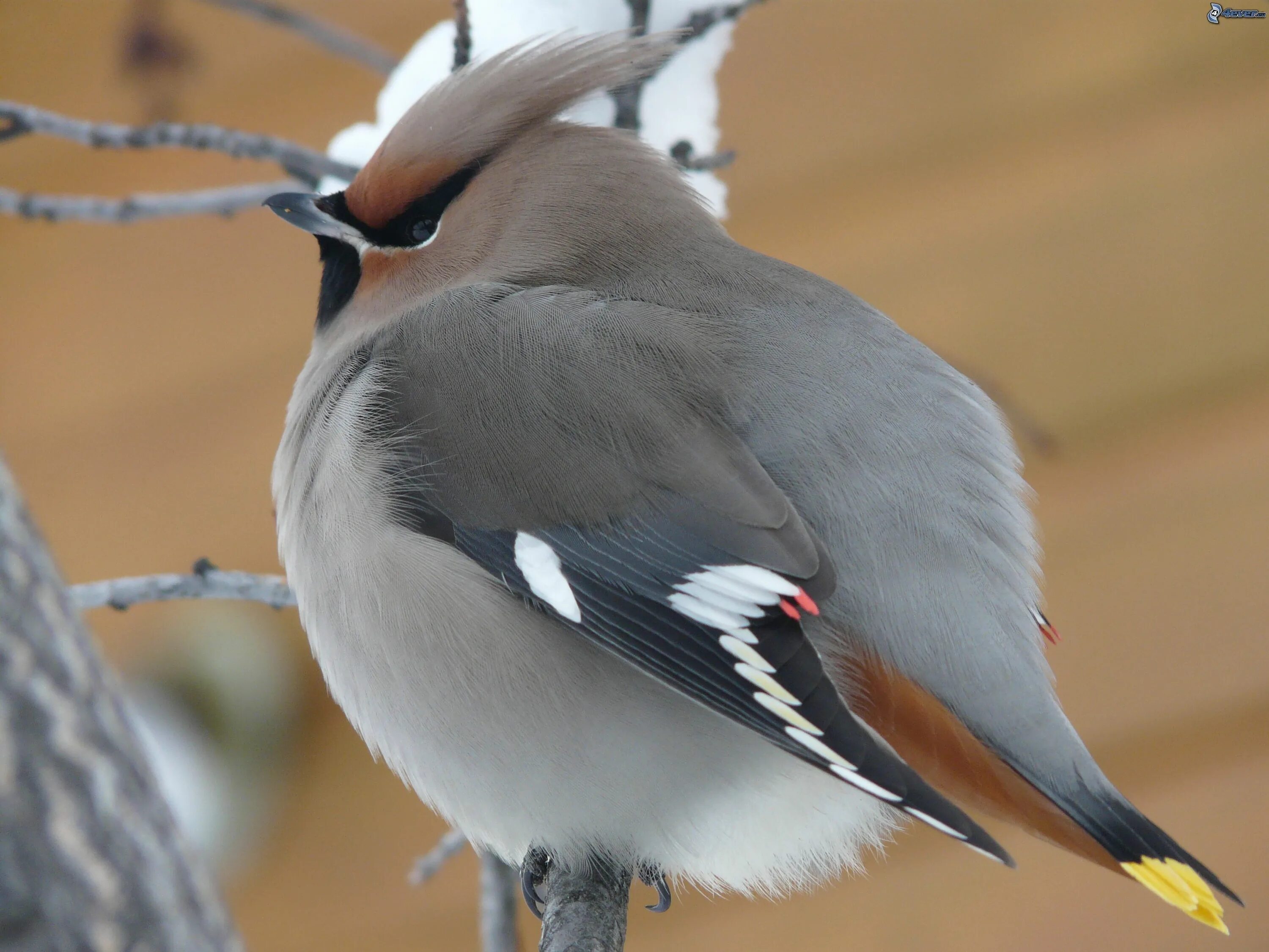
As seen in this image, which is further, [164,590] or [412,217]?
[412,217]

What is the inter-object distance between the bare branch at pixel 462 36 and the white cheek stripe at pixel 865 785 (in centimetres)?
112

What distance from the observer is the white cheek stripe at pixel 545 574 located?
155 centimetres

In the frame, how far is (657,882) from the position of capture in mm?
1899

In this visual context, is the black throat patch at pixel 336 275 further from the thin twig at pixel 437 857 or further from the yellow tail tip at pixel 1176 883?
the yellow tail tip at pixel 1176 883

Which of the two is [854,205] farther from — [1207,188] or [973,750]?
[973,750]

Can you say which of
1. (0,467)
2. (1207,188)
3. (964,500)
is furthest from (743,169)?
(0,467)

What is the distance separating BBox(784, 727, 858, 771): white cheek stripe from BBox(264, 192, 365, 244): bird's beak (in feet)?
3.55

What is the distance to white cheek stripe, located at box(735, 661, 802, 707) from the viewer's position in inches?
55.0

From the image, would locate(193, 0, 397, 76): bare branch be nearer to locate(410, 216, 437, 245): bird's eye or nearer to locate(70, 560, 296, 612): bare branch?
locate(410, 216, 437, 245): bird's eye

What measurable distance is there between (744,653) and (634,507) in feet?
0.74

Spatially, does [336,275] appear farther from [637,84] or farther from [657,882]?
[657,882]

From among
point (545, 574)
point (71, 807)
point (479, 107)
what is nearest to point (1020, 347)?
point (479, 107)

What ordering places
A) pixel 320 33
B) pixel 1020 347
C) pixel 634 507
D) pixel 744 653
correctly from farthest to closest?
pixel 1020 347, pixel 320 33, pixel 634 507, pixel 744 653

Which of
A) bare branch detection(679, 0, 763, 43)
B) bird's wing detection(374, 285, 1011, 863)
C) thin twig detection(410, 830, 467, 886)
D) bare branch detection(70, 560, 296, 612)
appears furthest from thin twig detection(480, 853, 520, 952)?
bare branch detection(679, 0, 763, 43)
